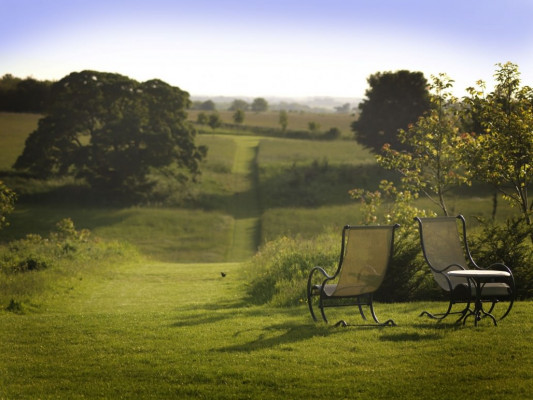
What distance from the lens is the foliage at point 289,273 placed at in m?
12.1

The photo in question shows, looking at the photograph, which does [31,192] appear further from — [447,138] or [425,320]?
[425,320]

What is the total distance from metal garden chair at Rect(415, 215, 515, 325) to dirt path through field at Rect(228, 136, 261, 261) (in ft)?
74.0

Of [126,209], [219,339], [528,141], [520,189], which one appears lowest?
[126,209]

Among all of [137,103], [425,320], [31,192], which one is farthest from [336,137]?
[425,320]

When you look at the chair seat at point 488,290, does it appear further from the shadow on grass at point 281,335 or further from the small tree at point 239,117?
the small tree at point 239,117

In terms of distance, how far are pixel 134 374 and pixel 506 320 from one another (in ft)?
16.1

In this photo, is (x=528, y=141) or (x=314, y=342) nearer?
(x=314, y=342)

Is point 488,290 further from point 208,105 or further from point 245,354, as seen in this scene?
point 208,105

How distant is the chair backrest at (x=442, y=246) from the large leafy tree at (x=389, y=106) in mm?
44225

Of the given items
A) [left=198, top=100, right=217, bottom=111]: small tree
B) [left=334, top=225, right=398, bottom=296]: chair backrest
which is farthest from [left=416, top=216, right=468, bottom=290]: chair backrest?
[left=198, top=100, right=217, bottom=111]: small tree

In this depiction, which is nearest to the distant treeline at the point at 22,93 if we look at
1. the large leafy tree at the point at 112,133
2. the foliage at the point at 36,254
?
the large leafy tree at the point at 112,133

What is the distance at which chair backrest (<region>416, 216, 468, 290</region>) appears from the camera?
29.8 ft

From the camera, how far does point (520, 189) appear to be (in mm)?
14969

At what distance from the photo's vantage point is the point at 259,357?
7062 millimetres
